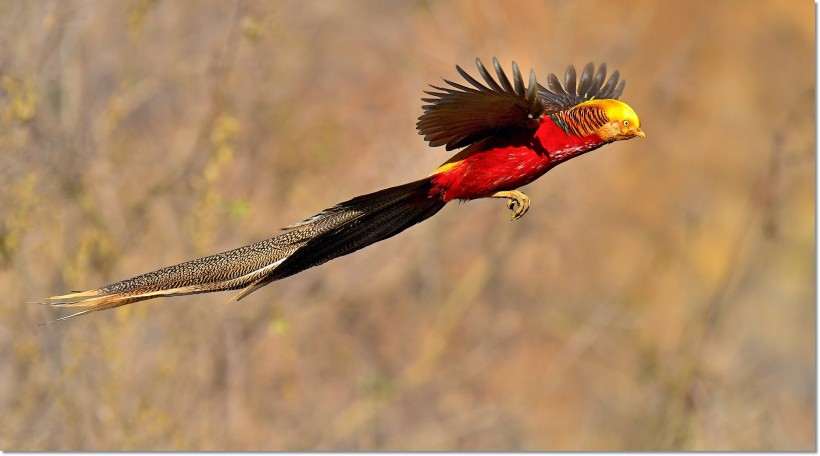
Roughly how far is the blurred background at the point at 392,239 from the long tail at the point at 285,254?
343 centimetres

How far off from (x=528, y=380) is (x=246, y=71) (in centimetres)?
604

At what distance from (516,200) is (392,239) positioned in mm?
6647

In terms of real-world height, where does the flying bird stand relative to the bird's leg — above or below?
above

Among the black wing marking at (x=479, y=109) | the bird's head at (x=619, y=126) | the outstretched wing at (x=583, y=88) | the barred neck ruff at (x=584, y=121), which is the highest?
the outstretched wing at (x=583, y=88)

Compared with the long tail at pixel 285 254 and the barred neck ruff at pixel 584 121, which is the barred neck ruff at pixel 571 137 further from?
the long tail at pixel 285 254

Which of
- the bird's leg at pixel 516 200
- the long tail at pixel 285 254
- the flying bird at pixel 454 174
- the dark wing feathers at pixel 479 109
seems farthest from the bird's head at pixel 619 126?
the long tail at pixel 285 254

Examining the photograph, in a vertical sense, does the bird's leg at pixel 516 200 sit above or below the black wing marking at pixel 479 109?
below

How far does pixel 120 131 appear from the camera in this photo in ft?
31.8

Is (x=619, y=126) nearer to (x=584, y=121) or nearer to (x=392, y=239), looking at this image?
(x=584, y=121)

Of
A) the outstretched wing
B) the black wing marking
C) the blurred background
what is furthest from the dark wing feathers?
the blurred background

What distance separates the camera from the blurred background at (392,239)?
901 centimetres

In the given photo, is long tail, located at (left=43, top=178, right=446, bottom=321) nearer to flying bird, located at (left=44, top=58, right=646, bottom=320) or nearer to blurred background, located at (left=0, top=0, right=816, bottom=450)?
flying bird, located at (left=44, top=58, right=646, bottom=320)

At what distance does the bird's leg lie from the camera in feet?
15.3

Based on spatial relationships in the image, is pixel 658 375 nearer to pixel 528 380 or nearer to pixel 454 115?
pixel 528 380
